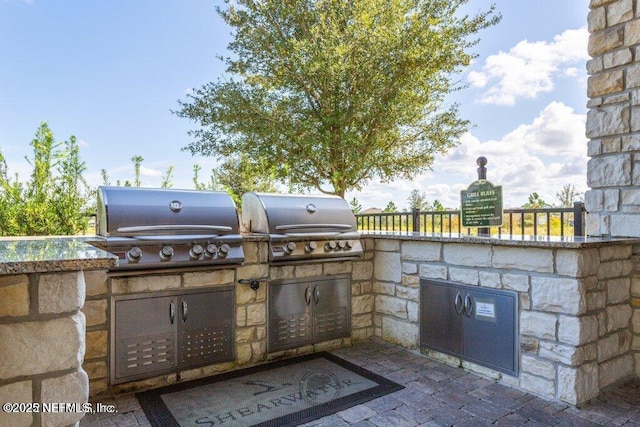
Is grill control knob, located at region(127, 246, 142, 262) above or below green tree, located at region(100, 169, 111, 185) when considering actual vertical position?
below

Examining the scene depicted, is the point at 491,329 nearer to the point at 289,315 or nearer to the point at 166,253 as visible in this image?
the point at 289,315

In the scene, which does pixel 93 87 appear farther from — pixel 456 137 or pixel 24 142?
pixel 456 137

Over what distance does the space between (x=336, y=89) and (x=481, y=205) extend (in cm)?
616

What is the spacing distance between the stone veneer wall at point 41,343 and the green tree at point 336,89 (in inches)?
289

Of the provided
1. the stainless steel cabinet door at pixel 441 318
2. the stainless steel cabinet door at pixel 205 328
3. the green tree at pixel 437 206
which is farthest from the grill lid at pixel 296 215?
the green tree at pixel 437 206

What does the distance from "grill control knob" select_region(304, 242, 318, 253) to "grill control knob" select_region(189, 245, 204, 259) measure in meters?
0.88

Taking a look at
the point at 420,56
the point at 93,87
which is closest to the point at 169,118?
the point at 93,87

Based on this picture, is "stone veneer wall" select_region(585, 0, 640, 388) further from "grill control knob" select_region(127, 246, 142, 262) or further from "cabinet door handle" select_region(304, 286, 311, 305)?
"grill control knob" select_region(127, 246, 142, 262)

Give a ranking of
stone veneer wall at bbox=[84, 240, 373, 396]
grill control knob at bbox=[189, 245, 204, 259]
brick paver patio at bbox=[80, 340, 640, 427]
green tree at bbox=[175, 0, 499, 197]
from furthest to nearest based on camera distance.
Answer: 1. green tree at bbox=[175, 0, 499, 197]
2. grill control knob at bbox=[189, 245, 204, 259]
3. stone veneer wall at bbox=[84, 240, 373, 396]
4. brick paver patio at bbox=[80, 340, 640, 427]

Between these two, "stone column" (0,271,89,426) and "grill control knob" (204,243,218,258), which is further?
"grill control knob" (204,243,218,258)

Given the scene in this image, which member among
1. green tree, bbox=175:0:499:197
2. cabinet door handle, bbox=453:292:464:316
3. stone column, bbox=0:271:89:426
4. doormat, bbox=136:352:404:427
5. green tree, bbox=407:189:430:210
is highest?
green tree, bbox=175:0:499:197

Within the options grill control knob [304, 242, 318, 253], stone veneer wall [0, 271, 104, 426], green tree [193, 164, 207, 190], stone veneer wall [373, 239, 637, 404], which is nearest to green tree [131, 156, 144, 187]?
green tree [193, 164, 207, 190]

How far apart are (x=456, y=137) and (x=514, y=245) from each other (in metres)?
7.37

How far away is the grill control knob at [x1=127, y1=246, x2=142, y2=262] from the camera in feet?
8.19
